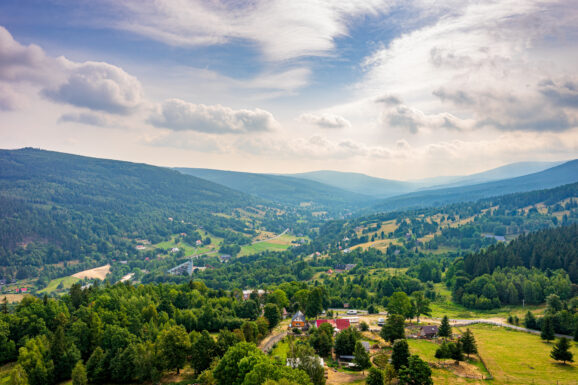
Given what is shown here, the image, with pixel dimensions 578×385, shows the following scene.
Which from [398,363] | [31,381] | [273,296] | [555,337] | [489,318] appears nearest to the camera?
[31,381]

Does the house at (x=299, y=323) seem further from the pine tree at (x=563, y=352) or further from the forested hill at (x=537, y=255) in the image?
the forested hill at (x=537, y=255)

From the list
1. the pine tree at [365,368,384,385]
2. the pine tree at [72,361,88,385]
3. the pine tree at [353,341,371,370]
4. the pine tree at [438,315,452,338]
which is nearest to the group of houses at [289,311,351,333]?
the pine tree at [438,315,452,338]

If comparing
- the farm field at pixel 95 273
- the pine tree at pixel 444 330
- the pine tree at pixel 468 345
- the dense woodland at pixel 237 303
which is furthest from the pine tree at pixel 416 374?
the farm field at pixel 95 273

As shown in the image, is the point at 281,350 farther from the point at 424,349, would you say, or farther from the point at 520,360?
the point at 520,360

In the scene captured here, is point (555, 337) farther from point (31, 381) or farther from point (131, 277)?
point (131, 277)

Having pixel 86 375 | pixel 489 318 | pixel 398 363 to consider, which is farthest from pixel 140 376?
pixel 489 318

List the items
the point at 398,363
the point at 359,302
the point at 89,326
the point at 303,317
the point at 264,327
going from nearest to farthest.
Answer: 1. the point at 398,363
2. the point at 89,326
3. the point at 264,327
4. the point at 303,317
5. the point at 359,302

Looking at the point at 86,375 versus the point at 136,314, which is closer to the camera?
the point at 86,375
